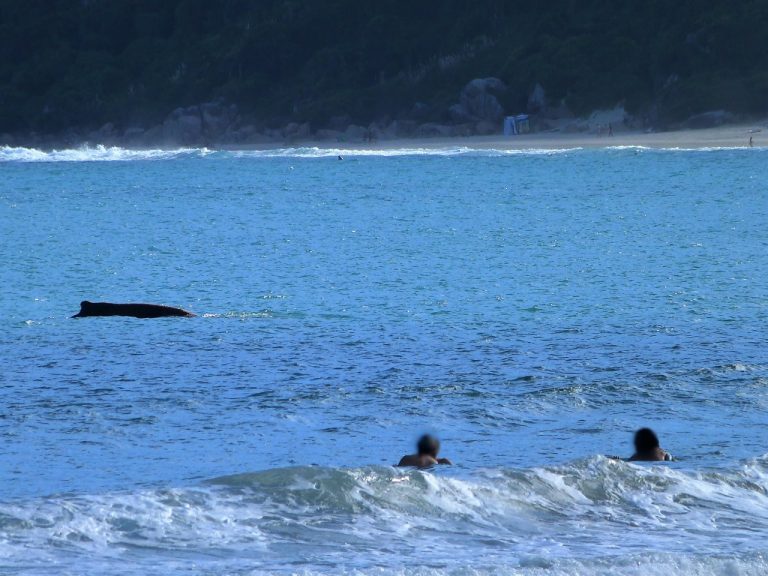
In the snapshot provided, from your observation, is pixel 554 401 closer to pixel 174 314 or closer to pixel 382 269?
pixel 174 314

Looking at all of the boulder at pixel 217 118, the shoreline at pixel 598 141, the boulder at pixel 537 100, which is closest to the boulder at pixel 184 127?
the boulder at pixel 217 118

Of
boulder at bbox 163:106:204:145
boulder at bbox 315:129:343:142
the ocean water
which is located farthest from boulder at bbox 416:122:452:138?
the ocean water

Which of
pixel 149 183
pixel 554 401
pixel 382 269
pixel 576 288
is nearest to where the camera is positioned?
pixel 554 401

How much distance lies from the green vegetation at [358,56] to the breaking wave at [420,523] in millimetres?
70222

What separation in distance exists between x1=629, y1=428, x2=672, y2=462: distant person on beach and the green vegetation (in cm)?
6947

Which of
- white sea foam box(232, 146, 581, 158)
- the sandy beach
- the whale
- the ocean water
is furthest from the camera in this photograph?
white sea foam box(232, 146, 581, 158)

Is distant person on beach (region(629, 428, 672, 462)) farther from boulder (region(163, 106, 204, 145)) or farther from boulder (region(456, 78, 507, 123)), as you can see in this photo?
boulder (region(163, 106, 204, 145))

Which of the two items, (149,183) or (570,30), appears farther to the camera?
(570,30)

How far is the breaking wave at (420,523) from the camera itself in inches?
358

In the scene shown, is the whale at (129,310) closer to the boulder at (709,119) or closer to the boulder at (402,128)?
the boulder at (709,119)

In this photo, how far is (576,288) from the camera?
24375mm

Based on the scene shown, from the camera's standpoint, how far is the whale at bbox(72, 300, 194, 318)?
2014cm

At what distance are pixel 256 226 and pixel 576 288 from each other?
62.3 ft

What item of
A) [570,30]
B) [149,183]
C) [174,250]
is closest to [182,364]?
[174,250]
